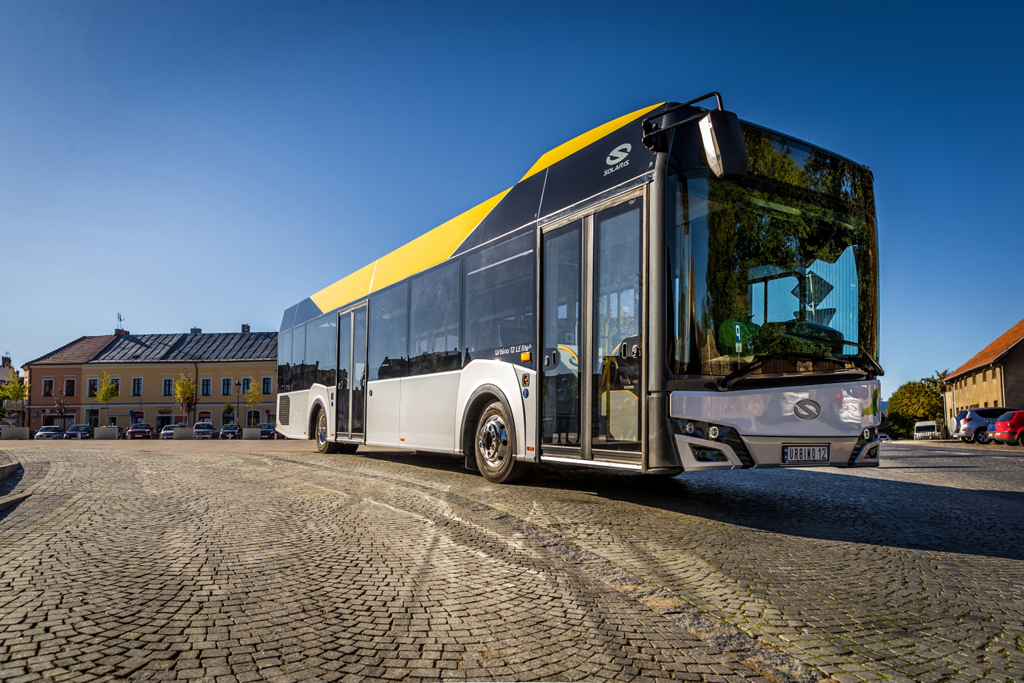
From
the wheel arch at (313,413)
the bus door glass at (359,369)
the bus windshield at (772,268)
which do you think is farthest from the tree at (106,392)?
the bus windshield at (772,268)

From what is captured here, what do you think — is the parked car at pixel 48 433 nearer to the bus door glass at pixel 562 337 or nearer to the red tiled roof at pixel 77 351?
the red tiled roof at pixel 77 351

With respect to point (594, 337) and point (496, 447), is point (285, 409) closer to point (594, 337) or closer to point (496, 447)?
point (496, 447)

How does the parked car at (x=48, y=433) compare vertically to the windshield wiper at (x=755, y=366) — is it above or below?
below

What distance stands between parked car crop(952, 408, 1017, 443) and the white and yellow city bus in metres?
29.7

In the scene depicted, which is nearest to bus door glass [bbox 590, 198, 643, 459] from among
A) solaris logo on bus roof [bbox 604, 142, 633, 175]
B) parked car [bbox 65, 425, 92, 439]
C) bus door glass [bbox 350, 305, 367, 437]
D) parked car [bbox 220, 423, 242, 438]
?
solaris logo on bus roof [bbox 604, 142, 633, 175]

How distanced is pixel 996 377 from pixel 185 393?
2536 inches

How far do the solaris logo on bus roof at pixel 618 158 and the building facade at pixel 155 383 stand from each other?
211ft

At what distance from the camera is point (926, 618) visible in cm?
379

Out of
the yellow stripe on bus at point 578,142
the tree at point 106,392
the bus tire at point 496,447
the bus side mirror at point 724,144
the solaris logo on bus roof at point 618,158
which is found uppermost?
the yellow stripe on bus at point 578,142

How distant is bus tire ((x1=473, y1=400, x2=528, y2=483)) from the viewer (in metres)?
8.30

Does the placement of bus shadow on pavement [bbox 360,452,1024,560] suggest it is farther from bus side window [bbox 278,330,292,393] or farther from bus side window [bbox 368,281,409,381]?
bus side window [bbox 278,330,292,393]

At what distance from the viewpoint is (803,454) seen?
6137mm

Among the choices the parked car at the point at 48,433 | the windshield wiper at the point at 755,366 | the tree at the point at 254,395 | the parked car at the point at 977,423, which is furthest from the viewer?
the tree at the point at 254,395

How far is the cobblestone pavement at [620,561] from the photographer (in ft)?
11.0
